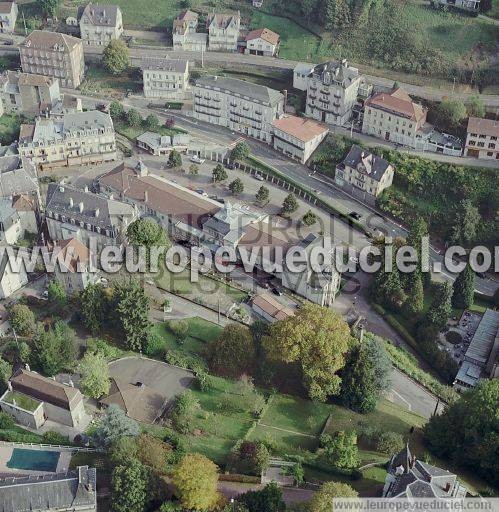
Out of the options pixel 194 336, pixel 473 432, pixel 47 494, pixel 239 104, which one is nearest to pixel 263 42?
pixel 239 104

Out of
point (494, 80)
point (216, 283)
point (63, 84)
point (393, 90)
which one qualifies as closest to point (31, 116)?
point (63, 84)

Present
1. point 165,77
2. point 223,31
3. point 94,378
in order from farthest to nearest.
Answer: point 223,31
point 165,77
point 94,378

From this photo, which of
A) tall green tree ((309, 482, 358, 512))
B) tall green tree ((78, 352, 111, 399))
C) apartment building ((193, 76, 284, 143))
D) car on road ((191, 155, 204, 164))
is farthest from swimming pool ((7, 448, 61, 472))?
apartment building ((193, 76, 284, 143))

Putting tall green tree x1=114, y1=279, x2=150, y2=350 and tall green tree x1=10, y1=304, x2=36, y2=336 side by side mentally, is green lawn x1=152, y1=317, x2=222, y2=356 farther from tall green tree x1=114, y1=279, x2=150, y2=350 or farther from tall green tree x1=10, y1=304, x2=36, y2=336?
tall green tree x1=10, y1=304, x2=36, y2=336

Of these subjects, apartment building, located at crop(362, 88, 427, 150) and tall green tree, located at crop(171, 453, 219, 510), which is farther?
apartment building, located at crop(362, 88, 427, 150)

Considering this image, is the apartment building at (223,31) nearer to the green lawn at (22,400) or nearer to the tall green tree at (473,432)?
the green lawn at (22,400)

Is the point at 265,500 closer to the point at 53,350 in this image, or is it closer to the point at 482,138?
the point at 53,350

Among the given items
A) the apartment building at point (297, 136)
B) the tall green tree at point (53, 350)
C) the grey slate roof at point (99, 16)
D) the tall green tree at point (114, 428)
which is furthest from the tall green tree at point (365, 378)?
the grey slate roof at point (99, 16)

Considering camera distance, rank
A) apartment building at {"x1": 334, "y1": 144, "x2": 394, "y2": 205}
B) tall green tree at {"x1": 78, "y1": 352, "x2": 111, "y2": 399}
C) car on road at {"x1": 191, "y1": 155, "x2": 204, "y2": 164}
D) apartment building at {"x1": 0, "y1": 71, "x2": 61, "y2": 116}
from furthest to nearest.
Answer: apartment building at {"x1": 0, "y1": 71, "x2": 61, "y2": 116} → car on road at {"x1": 191, "y1": 155, "x2": 204, "y2": 164} → apartment building at {"x1": 334, "y1": 144, "x2": 394, "y2": 205} → tall green tree at {"x1": 78, "y1": 352, "x2": 111, "y2": 399}
